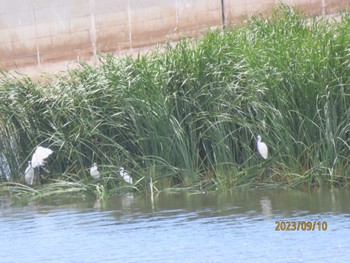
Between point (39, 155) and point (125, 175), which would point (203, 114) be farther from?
point (39, 155)

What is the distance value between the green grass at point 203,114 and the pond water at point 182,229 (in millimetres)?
359

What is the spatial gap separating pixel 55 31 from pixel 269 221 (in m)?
22.2

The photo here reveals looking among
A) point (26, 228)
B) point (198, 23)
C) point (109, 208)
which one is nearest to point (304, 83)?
point (109, 208)

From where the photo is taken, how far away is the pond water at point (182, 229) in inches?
342

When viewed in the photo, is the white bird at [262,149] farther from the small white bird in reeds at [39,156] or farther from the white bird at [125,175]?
the small white bird in reeds at [39,156]

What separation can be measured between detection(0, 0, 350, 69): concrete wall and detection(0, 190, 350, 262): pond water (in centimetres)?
1575

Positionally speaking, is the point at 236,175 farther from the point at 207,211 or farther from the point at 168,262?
the point at 168,262

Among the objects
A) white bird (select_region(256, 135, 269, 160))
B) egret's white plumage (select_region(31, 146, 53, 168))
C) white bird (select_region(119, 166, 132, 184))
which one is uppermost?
egret's white plumage (select_region(31, 146, 53, 168))

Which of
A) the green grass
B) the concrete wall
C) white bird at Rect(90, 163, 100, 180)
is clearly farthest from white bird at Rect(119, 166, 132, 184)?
the concrete wall

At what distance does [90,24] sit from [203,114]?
1908 cm

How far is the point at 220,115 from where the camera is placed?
11844 millimetres

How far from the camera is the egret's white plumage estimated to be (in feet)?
41.2

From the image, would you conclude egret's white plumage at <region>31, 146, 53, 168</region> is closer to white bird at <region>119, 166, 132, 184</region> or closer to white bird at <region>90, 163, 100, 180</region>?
white bird at <region>90, 163, 100, 180</region>

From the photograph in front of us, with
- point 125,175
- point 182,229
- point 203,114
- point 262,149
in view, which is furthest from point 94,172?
point 182,229
